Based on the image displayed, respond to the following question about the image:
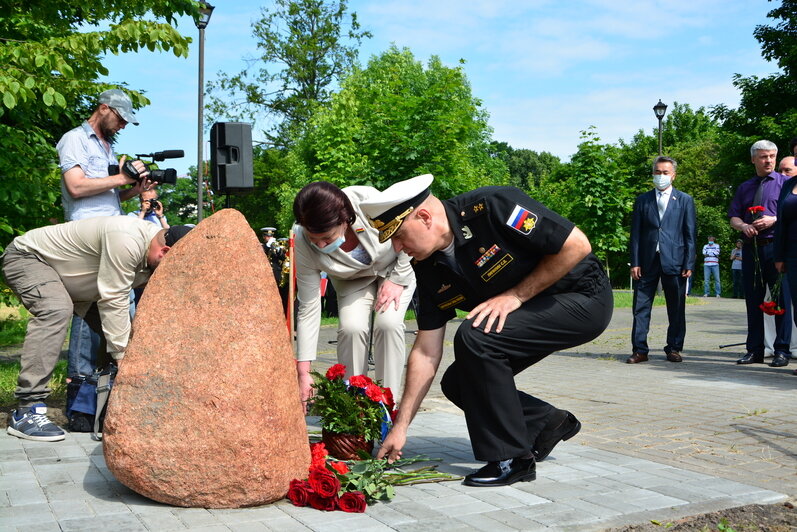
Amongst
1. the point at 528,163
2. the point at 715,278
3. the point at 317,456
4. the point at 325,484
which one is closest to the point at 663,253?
the point at 317,456

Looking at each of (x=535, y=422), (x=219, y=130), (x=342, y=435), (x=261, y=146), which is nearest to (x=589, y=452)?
(x=535, y=422)

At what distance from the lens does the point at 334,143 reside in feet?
88.1

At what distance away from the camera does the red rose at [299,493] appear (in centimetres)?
382

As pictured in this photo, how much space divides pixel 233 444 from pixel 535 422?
179 cm

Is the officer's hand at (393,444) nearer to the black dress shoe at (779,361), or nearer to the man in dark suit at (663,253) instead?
the man in dark suit at (663,253)

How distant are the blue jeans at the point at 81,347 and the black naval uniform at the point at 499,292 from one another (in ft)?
11.6

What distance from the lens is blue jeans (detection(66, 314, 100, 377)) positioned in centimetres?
664

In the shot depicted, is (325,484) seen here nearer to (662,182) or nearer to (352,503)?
(352,503)

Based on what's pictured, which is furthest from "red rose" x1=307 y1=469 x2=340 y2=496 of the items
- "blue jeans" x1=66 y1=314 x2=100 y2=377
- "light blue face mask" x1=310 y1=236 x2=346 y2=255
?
"blue jeans" x1=66 y1=314 x2=100 y2=377

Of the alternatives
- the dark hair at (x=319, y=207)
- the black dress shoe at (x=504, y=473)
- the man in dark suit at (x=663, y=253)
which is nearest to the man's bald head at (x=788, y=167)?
the man in dark suit at (x=663, y=253)

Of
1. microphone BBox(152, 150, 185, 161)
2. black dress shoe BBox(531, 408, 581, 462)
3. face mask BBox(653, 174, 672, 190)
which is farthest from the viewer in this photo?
face mask BBox(653, 174, 672, 190)

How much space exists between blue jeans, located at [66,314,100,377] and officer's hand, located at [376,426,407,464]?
3.38m

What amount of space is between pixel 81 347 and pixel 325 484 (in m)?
3.69

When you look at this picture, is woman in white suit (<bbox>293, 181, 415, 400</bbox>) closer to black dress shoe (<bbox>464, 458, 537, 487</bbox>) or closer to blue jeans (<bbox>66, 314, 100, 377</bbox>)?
black dress shoe (<bbox>464, 458, 537, 487</bbox>)
